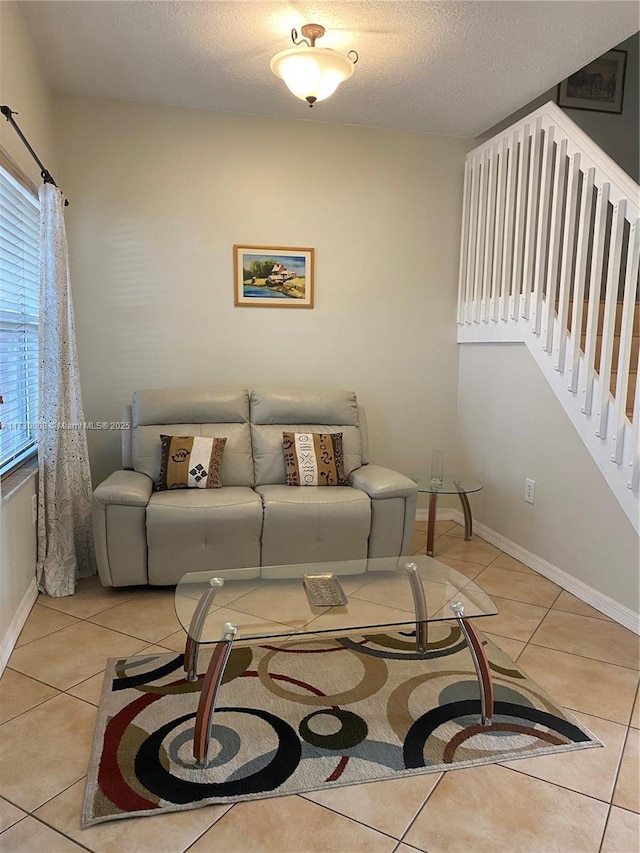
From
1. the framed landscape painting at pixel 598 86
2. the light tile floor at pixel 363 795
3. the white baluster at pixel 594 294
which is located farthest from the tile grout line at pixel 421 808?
the framed landscape painting at pixel 598 86

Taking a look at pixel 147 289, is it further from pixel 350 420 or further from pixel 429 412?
pixel 429 412

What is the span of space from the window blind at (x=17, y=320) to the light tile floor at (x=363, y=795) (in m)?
0.97

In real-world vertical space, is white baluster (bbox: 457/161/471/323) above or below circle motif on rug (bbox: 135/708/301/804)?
above

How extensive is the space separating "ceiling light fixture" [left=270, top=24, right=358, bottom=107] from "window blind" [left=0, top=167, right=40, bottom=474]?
1.27 metres

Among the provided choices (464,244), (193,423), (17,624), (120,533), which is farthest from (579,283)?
(17,624)

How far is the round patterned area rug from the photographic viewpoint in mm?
1721

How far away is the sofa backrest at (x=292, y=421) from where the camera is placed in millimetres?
3508

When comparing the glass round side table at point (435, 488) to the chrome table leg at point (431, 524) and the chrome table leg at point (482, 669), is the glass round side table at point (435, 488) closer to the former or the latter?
the chrome table leg at point (431, 524)

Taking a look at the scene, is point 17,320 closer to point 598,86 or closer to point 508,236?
point 508,236

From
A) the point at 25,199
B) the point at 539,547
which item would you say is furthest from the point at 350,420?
the point at 25,199

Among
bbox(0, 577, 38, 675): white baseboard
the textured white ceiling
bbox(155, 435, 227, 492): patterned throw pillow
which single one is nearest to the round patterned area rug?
bbox(0, 577, 38, 675): white baseboard

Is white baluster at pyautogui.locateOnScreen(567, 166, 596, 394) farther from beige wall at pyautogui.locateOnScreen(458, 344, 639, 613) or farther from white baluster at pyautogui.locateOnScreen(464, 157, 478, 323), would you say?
white baluster at pyautogui.locateOnScreen(464, 157, 478, 323)

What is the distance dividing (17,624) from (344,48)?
2.99m

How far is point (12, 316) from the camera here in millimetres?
2838
